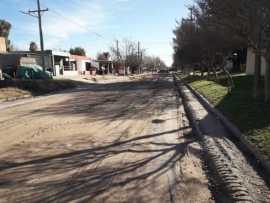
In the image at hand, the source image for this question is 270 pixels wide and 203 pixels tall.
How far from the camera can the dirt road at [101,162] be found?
5371 mm

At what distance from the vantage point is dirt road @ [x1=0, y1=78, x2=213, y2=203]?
17.6 ft

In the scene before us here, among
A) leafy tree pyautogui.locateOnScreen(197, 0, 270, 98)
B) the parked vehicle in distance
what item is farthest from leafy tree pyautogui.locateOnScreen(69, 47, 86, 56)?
leafy tree pyautogui.locateOnScreen(197, 0, 270, 98)

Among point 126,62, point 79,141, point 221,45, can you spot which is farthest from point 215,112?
point 126,62

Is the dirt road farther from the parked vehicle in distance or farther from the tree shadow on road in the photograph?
the parked vehicle in distance

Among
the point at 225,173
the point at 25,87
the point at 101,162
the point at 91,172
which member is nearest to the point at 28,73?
the point at 25,87

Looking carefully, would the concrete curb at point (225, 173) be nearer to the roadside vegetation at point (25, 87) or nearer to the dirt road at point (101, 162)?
the dirt road at point (101, 162)

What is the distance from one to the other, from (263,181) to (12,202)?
3.78 meters

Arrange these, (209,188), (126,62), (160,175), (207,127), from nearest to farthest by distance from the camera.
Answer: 1. (209,188)
2. (160,175)
3. (207,127)
4. (126,62)

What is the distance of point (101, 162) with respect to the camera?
23.0 feet

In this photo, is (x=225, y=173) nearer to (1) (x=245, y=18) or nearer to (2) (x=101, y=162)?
(2) (x=101, y=162)

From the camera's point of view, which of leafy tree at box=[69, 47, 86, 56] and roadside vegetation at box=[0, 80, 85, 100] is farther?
leafy tree at box=[69, 47, 86, 56]

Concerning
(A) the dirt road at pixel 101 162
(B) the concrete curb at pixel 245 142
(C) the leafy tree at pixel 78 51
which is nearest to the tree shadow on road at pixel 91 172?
(A) the dirt road at pixel 101 162

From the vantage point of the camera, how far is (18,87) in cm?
3072

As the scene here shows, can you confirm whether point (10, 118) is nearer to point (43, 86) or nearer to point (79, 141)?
point (79, 141)
